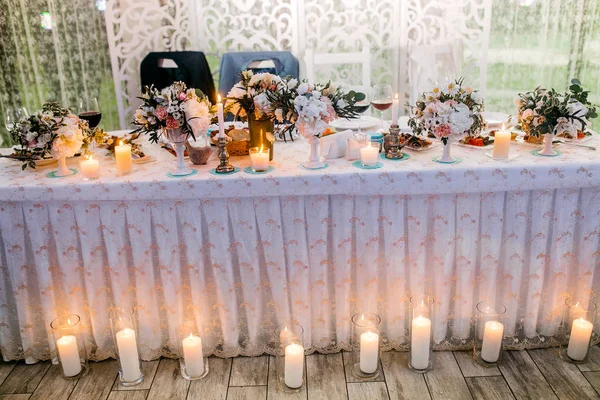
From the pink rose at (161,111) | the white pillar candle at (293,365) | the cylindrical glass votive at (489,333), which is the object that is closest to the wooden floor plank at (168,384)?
the white pillar candle at (293,365)

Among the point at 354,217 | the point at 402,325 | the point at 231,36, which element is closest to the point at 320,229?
the point at 354,217

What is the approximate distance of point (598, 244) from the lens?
94.4 inches

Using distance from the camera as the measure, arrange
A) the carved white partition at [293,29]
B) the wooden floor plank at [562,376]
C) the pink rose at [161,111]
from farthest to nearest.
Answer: the carved white partition at [293,29], the wooden floor plank at [562,376], the pink rose at [161,111]

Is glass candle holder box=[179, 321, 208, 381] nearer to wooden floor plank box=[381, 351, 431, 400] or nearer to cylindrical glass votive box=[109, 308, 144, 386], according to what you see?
cylindrical glass votive box=[109, 308, 144, 386]

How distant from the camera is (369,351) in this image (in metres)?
2.32

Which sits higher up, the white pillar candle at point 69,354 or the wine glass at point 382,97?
the wine glass at point 382,97

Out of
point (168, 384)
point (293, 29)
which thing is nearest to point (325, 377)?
point (168, 384)

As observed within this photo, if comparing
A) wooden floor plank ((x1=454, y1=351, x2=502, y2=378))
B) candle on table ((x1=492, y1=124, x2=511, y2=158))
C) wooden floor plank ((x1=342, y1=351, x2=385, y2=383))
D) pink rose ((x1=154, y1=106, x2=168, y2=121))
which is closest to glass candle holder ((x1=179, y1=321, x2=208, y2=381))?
wooden floor plank ((x1=342, y1=351, x2=385, y2=383))

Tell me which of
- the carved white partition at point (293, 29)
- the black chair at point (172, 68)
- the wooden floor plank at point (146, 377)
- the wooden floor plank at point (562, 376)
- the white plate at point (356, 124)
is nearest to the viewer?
the wooden floor plank at point (562, 376)

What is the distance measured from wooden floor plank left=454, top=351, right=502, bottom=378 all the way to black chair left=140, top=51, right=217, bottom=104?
2822 millimetres

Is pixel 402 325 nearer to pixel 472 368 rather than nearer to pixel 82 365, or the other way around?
pixel 472 368

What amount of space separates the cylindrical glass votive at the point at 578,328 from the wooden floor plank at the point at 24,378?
2333 mm

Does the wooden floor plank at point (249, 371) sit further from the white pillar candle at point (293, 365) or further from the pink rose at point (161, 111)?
the pink rose at point (161, 111)

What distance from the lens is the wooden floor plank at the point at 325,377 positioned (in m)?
2.27
